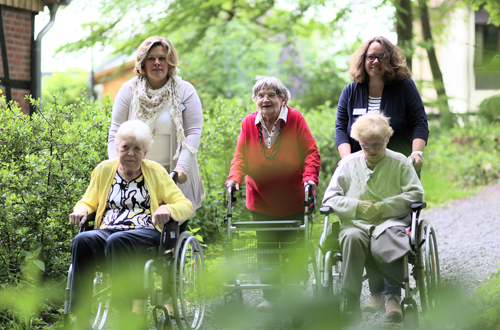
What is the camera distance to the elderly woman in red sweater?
12.0 feet

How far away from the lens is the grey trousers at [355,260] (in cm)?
291

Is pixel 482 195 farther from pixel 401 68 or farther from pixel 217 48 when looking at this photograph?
pixel 217 48

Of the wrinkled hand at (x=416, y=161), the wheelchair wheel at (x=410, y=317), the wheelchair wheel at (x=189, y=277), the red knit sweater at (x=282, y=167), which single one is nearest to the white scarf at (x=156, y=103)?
the red knit sweater at (x=282, y=167)

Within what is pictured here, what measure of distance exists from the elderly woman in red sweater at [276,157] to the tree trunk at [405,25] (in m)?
6.98

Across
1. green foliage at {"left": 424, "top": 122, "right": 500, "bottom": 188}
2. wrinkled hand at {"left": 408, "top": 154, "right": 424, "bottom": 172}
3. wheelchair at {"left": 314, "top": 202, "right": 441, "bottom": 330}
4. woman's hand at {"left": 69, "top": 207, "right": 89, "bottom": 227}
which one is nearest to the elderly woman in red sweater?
wheelchair at {"left": 314, "top": 202, "right": 441, "bottom": 330}

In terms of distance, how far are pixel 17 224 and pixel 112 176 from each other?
0.93 meters

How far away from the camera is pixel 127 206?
3068 millimetres

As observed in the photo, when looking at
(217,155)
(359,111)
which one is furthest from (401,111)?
(217,155)

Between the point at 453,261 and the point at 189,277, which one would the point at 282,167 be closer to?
the point at 189,277

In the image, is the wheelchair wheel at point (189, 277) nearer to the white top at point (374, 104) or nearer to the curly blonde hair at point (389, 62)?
the white top at point (374, 104)

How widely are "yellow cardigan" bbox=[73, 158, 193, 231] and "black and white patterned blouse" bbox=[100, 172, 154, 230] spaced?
33 mm

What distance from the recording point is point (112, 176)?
10.1 feet

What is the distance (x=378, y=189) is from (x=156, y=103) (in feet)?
4.86

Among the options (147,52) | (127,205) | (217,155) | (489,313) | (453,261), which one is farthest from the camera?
(217,155)
